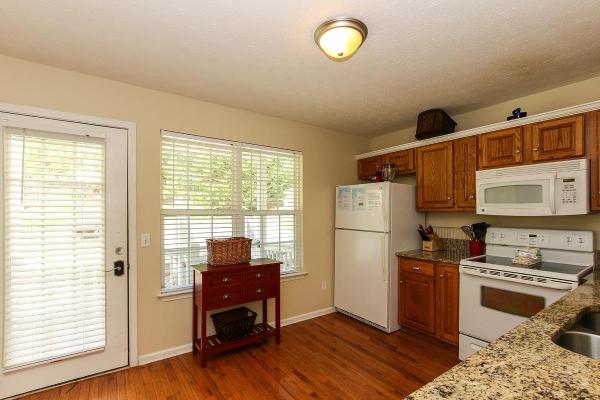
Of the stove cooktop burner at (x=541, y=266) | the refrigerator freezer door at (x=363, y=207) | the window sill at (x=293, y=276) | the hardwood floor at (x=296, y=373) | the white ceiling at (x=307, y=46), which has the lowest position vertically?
the hardwood floor at (x=296, y=373)

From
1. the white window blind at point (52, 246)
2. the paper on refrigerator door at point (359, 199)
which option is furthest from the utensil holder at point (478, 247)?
the white window blind at point (52, 246)

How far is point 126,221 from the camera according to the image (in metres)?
2.55

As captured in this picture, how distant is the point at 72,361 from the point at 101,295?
51 centimetres

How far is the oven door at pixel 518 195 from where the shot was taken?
2346 millimetres

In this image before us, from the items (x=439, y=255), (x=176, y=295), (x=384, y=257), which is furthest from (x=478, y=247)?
(x=176, y=295)

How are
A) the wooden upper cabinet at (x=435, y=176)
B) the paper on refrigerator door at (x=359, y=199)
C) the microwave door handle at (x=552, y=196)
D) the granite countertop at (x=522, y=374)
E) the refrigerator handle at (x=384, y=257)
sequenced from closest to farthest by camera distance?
the granite countertop at (x=522, y=374) → the microwave door handle at (x=552, y=196) → the wooden upper cabinet at (x=435, y=176) → the refrigerator handle at (x=384, y=257) → the paper on refrigerator door at (x=359, y=199)

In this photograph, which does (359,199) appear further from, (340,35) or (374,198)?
(340,35)

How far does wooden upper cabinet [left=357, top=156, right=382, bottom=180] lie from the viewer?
390cm

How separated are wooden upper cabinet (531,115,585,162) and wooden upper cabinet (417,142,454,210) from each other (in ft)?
2.38

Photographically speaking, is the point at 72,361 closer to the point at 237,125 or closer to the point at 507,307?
the point at 237,125

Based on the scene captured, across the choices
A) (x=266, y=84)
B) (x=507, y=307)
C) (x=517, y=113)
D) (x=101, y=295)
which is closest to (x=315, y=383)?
(x=507, y=307)

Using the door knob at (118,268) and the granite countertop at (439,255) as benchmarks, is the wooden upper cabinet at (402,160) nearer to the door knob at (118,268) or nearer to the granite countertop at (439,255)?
the granite countertop at (439,255)

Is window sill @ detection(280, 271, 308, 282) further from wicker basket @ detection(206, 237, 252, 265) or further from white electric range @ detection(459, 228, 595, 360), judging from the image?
white electric range @ detection(459, 228, 595, 360)

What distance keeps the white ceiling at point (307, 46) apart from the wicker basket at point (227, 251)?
4.49 feet
